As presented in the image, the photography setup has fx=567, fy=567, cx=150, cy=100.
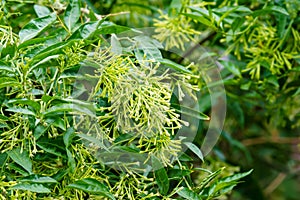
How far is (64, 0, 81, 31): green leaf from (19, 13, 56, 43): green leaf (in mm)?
27

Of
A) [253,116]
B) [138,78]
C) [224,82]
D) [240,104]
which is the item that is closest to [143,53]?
[138,78]

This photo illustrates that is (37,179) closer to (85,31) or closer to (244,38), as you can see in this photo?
(85,31)

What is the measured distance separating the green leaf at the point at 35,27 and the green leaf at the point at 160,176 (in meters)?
0.21

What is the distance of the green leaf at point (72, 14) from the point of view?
28.5 inches

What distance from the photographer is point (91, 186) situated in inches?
23.8

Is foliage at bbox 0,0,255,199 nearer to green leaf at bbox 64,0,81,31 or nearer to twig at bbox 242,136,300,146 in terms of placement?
green leaf at bbox 64,0,81,31

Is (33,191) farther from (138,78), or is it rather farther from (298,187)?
(298,187)

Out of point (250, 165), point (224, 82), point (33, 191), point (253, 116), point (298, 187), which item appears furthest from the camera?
point (298, 187)

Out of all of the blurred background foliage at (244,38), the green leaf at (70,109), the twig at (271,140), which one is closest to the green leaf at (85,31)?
the green leaf at (70,109)

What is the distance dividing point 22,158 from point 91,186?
0.08 meters

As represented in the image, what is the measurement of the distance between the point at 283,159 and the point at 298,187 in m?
0.34

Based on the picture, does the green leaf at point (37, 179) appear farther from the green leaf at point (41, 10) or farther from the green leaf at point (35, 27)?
the green leaf at point (41, 10)

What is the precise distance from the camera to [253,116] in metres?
1.42

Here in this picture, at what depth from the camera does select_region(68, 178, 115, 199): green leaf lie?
1.98 feet
